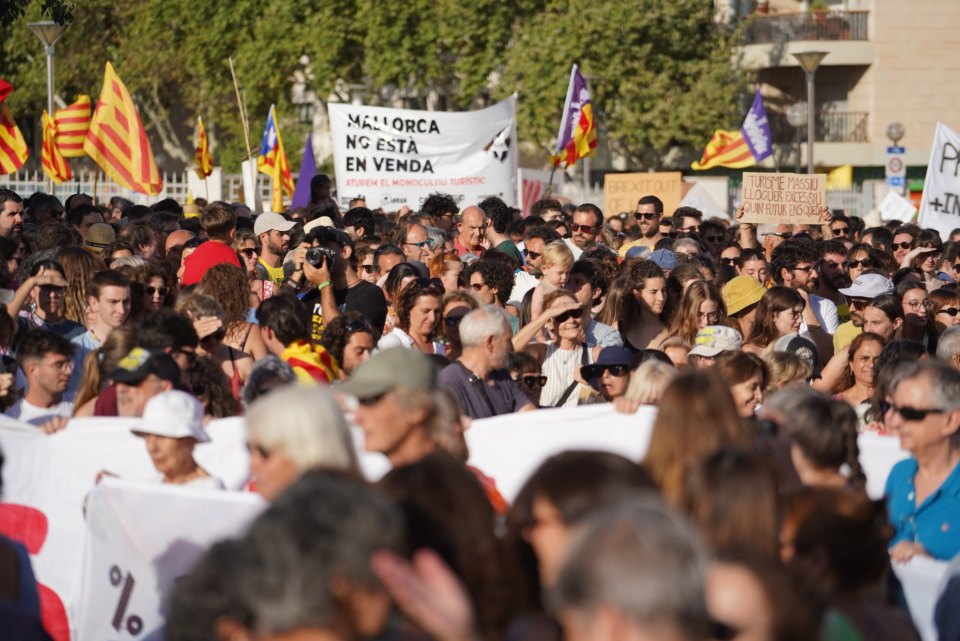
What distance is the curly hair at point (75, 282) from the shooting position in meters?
9.12

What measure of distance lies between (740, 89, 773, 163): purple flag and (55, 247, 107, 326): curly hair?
1809 centimetres

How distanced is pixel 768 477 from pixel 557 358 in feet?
16.2

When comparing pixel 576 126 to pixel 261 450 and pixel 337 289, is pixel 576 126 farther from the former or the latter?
pixel 261 450

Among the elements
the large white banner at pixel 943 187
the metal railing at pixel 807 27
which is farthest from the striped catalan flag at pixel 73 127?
the metal railing at pixel 807 27

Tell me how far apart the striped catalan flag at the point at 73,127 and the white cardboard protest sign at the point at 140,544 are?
1432 centimetres

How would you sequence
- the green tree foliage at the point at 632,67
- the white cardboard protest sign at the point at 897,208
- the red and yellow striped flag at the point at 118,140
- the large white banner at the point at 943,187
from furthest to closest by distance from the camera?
the green tree foliage at the point at 632,67 < the white cardboard protest sign at the point at 897,208 < the large white banner at the point at 943,187 < the red and yellow striped flag at the point at 118,140

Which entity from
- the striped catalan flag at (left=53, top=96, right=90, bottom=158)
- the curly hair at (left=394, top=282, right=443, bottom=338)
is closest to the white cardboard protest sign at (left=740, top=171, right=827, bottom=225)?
the curly hair at (left=394, top=282, right=443, bottom=338)

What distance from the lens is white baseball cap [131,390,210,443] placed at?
605 cm

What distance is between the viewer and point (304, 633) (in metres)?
3.22

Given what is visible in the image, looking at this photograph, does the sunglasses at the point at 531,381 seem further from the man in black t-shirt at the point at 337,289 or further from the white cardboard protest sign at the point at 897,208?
the white cardboard protest sign at the point at 897,208

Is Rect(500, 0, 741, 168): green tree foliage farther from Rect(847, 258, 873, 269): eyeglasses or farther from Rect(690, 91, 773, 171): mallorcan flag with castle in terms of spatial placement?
Rect(847, 258, 873, 269): eyeglasses

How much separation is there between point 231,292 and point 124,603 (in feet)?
10.6

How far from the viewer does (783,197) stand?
53.2 ft

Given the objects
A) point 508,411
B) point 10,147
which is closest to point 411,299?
point 508,411
